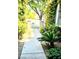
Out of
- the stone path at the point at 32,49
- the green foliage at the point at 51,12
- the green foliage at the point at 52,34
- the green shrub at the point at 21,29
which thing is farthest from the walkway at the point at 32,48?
the green foliage at the point at 51,12

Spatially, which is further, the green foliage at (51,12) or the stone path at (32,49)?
the green foliage at (51,12)

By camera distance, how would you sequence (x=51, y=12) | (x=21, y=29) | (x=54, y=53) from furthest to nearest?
(x=51, y=12) < (x=54, y=53) < (x=21, y=29)

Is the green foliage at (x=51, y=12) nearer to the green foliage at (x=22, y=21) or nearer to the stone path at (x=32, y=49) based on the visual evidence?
the stone path at (x=32, y=49)

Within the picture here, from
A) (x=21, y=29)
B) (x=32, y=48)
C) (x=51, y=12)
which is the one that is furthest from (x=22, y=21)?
(x=51, y=12)

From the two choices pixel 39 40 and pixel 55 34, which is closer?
pixel 39 40

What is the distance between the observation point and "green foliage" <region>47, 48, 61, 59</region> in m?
3.60

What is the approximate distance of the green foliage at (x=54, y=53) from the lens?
11.8 ft

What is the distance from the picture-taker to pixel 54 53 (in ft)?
12.0

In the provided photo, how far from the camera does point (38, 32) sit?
11.6ft

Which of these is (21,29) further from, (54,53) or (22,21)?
(54,53)
